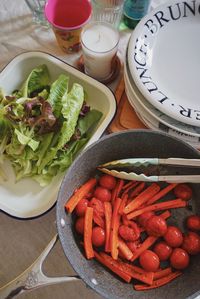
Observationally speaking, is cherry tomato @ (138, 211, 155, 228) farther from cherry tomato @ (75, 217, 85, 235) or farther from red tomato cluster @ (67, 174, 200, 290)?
cherry tomato @ (75, 217, 85, 235)

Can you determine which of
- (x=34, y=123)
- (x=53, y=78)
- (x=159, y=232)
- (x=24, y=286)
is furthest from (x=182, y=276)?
(x=53, y=78)

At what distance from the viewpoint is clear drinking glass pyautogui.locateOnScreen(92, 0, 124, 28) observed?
34.7 inches

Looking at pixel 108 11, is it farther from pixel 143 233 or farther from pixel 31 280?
pixel 31 280

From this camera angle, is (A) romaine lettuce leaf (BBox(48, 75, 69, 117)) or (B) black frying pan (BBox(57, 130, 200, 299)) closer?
(B) black frying pan (BBox(57, 130, 200, 299))

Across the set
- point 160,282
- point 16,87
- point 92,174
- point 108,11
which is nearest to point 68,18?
point 108,11

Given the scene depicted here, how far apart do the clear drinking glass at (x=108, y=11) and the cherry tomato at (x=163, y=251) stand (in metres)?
0.49

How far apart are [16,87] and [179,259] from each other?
503 millimetres

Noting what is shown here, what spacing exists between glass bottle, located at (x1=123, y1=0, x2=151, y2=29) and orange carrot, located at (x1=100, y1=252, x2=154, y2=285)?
53 centimetres

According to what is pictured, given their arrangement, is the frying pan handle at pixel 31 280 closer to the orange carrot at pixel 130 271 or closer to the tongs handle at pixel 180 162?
the orange carrot at pixel 130 271

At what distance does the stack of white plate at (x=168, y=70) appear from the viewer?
752 millimetres

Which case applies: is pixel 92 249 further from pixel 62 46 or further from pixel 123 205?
pixel 62 46

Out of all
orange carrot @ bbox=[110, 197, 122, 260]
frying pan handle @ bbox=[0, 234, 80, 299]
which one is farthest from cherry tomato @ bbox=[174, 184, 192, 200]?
frying pan handle @ bbox=[0, 234, 80, 299]

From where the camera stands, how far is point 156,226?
2.26 feet

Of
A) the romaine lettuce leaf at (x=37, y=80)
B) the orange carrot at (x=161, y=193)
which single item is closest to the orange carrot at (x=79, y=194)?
the orange carrot at (x=161, y=193)
